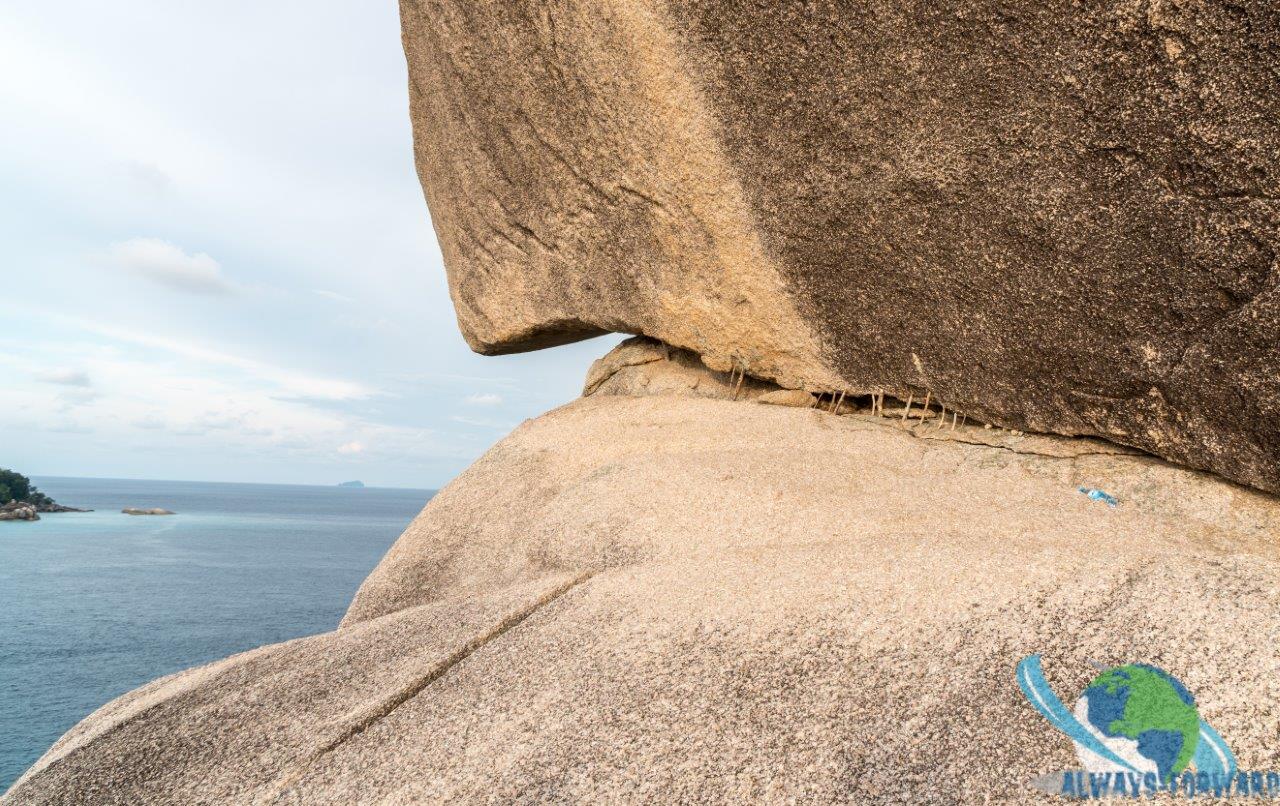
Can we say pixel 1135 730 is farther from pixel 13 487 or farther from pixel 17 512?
pixel 13 487

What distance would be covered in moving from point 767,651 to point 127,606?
6599 cm

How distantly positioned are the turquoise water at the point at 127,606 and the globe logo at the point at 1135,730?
34001mm

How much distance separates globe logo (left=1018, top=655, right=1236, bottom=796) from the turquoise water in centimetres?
3400

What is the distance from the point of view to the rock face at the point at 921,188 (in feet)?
22.1

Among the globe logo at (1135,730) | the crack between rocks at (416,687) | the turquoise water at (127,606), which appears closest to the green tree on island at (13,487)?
the turquoise water at (127,606)

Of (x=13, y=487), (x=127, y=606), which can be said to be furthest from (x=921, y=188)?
(x=13, y=487)

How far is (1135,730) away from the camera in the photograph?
4.55 m

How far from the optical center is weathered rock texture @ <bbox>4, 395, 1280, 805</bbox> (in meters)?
4.77

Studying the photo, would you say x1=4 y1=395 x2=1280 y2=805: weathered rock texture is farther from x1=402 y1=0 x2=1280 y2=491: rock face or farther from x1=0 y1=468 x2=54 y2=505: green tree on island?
x1=0 y1=468 x2=54 y2=505: green tree on island

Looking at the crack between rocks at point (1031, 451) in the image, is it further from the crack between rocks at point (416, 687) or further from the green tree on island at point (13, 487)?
the green tree on island at point (13, 487)

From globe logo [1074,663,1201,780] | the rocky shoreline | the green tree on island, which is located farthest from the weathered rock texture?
the green tree on island

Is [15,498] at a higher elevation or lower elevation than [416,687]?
higher

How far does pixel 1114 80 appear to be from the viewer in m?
6.80

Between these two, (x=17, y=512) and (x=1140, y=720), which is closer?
(x=1140, y=720)
